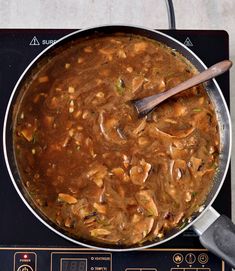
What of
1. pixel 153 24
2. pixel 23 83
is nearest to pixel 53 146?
pixel 23 83

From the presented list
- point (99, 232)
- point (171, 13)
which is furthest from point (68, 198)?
point (171, 13)

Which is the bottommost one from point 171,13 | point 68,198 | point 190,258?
point 190,258

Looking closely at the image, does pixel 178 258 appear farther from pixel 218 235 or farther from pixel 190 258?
pixel 218 235

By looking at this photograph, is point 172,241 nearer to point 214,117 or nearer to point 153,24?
point 214,117

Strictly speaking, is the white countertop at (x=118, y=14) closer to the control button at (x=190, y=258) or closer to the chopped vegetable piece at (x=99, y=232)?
the control button at (x=190, y=258)

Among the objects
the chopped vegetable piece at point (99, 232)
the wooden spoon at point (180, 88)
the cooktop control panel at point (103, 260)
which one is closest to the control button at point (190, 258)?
the cooktop control panel at point (103, 260)

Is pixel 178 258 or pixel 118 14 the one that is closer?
pixel 178 258
